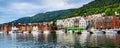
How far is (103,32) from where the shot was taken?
17462cm

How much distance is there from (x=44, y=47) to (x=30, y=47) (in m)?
4.06

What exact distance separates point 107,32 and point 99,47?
7900 cm

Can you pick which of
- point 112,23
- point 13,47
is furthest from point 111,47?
point 112,23

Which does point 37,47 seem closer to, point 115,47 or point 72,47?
point 72,47

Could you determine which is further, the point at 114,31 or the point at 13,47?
the point at 114,31

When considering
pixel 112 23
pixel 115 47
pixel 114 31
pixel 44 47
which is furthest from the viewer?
pixel 112 23

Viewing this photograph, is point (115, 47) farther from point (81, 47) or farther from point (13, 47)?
point (13, 47)

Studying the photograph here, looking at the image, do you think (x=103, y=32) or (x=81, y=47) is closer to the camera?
(x=81, y=47)

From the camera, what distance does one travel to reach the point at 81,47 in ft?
303

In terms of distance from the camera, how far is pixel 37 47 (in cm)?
9794

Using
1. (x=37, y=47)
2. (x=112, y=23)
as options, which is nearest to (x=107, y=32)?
(x=112, y=23)

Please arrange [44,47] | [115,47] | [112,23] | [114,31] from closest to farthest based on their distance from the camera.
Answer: [115,47] < [44,47] < [114,31] < [112,23]

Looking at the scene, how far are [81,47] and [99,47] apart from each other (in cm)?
480

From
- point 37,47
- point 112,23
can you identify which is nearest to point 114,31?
point 112,23
